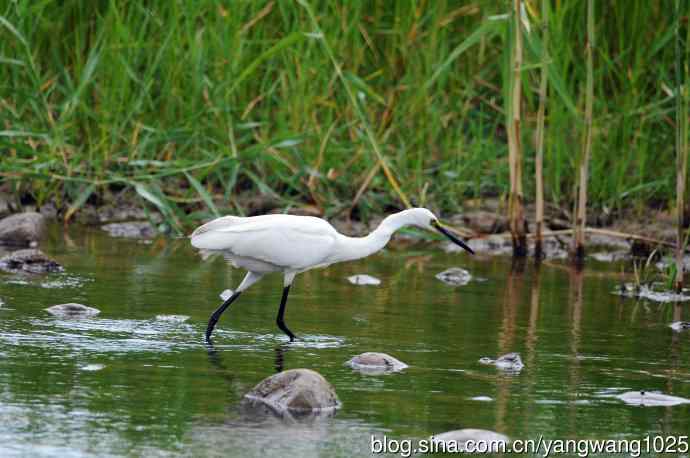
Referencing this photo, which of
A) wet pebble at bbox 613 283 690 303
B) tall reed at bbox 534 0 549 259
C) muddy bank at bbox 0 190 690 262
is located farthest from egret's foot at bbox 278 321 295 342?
muddy bank at bbox 0 190 690 262

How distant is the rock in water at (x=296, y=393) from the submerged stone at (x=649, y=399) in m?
1.22

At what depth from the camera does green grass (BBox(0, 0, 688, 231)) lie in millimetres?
11039

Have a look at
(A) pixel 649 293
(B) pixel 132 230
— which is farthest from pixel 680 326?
(B) pixel 132 230

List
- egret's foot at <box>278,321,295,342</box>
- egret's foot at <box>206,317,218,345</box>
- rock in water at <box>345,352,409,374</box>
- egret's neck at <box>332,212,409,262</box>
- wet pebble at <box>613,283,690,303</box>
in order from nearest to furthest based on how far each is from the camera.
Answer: rock in water at <box>345,352,409,374</box> < egret's foot at <box>206,317,218,345</box> < egret's foot at <box>278,321,295,342</box> < egret's neck at <box>332,212,409,262</box> < wet pebble at <box>613,283,690,303</box>

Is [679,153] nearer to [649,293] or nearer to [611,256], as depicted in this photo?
[649,293]

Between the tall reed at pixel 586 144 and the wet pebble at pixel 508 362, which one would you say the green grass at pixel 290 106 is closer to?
the tall reed at pixel 586 144

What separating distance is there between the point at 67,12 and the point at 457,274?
14.9 ft

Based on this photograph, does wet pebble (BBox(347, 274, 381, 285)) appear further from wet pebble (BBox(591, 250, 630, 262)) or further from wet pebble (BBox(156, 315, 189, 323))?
wet pebble (BBox(591, 250, 630, 262))

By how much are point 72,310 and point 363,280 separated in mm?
2593

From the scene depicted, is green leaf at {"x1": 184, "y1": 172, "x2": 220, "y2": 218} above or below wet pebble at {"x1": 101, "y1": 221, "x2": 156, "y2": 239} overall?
above

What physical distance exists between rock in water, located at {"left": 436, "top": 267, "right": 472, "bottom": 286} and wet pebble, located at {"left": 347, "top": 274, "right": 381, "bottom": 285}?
1.61 feet

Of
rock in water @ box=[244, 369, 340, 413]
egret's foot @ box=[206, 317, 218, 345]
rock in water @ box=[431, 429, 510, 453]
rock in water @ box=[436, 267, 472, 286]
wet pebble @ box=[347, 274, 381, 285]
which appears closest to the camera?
rock in water @ box=[431, 429, 510, 453]

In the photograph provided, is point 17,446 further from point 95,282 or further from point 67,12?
point 67,12

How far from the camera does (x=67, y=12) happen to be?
12.0 metres
